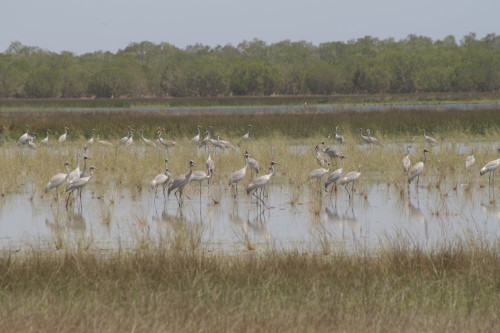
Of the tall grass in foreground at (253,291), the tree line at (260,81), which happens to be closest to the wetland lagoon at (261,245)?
the tall grass in foreground at (253,291)

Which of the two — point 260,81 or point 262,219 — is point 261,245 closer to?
point 262,219

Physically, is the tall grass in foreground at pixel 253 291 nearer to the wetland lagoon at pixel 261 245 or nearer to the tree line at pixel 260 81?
the wetland lagoon at pixel 261 245

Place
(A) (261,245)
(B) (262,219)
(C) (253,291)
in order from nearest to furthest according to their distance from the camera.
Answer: (C) (253,291) → (A) (261,245) → (B) (262,219)

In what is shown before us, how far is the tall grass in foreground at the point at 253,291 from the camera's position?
22.4 ft

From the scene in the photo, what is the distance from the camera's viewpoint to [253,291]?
319 inches

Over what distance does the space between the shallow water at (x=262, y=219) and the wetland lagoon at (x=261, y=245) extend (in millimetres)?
40

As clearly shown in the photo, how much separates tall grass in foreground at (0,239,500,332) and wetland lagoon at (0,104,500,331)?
0.08ft

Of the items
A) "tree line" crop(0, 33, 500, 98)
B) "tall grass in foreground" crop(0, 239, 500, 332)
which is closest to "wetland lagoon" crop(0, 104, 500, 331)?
"tall grass in foreground" crop(0, 239, 500, 332)

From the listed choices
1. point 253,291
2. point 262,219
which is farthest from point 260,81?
point 253,291

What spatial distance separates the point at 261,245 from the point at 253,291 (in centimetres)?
305

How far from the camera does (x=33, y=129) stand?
109 feet

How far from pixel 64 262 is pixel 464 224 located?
265 inches

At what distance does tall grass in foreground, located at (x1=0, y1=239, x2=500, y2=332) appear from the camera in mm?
6840

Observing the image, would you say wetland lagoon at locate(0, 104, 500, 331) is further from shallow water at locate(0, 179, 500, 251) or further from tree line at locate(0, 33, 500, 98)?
tree line at locate(0, 33, 500, 98)
